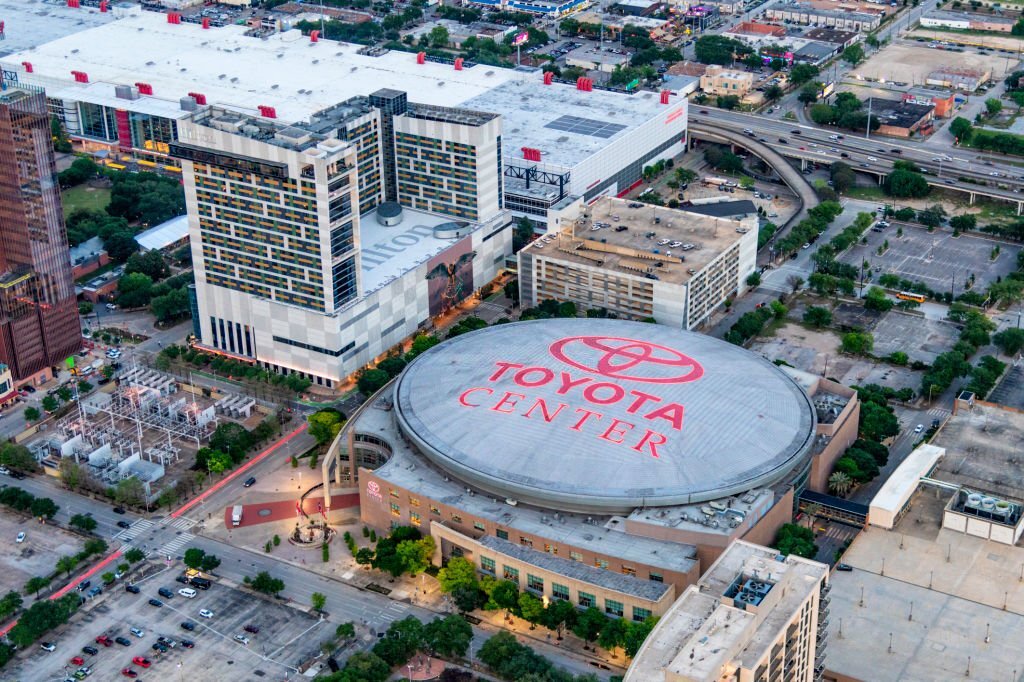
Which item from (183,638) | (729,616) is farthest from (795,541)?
(183,638)

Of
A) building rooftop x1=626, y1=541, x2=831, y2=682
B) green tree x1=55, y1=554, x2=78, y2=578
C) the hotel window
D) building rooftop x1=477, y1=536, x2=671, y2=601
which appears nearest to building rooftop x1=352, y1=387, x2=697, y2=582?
building rooftop x1=477, y1=536, x2=671, y2=601

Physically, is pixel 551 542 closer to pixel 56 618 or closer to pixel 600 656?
pixel 600 656

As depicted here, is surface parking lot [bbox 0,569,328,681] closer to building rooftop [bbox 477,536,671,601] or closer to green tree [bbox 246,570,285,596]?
green tree [bbox 246,570,285,596]

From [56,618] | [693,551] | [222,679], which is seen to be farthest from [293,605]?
[693,551]

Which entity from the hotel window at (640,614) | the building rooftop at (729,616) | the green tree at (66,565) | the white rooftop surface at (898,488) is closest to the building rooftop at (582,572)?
the hotel window at (640,614)

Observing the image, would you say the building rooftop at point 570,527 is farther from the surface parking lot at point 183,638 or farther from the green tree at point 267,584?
the surface parking lot at point 183,638

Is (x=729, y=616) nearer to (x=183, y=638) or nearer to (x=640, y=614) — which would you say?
(x=640, y=614)
